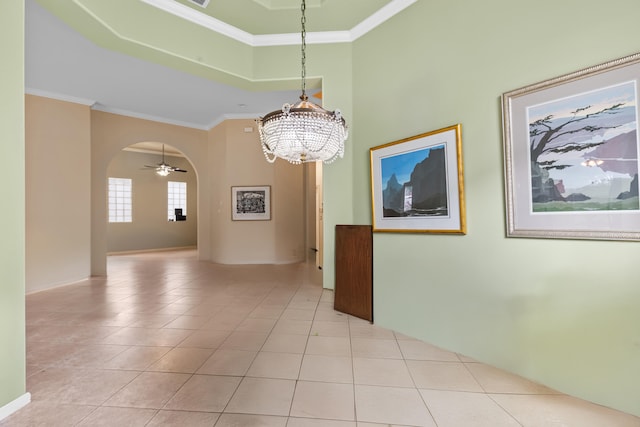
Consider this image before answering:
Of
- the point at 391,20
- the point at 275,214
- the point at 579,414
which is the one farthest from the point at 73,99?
the point at 579,414

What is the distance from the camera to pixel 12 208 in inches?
65.5

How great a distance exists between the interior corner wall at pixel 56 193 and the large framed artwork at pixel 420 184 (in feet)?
17.6

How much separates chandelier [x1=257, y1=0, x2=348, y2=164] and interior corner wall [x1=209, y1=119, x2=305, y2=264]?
15.0 feet

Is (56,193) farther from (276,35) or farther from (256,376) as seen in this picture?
(256,376)

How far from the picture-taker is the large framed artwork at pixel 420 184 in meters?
2.34

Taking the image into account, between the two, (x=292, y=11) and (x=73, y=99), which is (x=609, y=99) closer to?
(x=292, y=11)

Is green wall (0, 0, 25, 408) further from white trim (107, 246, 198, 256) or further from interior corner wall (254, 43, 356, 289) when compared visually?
white trim (107, 246, 198, 256)

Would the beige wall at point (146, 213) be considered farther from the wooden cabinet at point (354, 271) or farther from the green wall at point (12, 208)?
the wooden cabinet at point (354, 271)

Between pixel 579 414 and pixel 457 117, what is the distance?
6.89 ft

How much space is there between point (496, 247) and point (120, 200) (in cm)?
1068

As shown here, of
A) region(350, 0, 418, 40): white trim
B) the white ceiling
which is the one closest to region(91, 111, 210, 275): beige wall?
the white ceiling

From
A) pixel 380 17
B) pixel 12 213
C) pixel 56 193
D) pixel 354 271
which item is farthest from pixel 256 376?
pixel 56 193

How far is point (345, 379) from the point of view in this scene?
198cm

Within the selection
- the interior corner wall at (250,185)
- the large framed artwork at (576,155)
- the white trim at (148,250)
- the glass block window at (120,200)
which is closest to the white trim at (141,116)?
the interior corner wall at (250,185)
